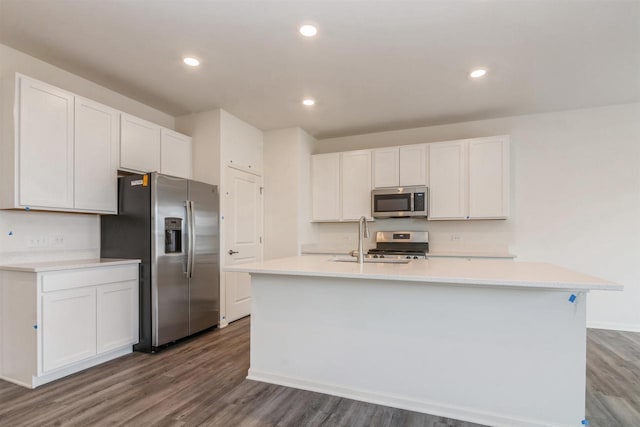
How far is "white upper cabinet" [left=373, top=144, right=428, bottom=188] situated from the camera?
443 cm

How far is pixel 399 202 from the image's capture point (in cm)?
441

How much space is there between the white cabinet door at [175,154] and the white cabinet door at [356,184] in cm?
214

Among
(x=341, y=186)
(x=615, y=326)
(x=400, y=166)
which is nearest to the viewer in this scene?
(x=615, y=326)

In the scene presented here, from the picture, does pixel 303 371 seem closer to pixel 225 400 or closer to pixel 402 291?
pixel 225 400

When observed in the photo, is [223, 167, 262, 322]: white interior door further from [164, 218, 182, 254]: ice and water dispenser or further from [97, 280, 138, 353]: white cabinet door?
[97, 280, 138, 353]: white cabinet door

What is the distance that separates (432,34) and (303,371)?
→ 2.72m


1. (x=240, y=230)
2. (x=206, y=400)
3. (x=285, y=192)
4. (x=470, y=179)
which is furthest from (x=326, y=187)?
(x=206, y=400)

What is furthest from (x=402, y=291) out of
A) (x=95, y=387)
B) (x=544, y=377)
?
(x=95, y=387)

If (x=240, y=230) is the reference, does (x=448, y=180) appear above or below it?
above

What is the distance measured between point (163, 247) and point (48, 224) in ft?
3.11

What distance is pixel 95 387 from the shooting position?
2441mm

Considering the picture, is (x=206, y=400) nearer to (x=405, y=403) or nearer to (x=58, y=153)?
→ (x=405, y=403)

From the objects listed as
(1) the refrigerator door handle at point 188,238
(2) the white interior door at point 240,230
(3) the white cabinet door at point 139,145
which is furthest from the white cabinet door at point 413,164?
(3) the white cabinet door at point 139,145

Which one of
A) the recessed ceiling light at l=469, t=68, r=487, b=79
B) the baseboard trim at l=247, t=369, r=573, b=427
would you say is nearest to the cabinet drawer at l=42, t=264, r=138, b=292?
the baseboard trim at l=247, t=369, r=573, b=427
